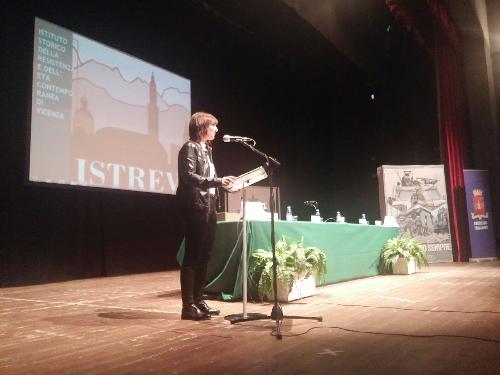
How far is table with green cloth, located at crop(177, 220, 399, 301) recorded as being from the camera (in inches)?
137

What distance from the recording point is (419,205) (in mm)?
7508

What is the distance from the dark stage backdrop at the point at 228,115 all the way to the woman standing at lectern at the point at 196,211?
3411 millimetres

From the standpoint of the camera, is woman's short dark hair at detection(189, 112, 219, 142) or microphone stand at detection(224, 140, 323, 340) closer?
microphone stand at detection(224, 140, 323, 340)

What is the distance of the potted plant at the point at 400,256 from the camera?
18.6 feet

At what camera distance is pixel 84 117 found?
5613 mm

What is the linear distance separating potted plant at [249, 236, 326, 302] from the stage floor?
0.46 feet

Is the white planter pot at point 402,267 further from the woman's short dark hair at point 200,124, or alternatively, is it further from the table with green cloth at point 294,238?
the woman's short dark hair at point 200,124

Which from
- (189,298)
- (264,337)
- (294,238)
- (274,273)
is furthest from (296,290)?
(264,337)

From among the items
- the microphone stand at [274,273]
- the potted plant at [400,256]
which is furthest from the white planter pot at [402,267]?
the microphone stand at [274,273]

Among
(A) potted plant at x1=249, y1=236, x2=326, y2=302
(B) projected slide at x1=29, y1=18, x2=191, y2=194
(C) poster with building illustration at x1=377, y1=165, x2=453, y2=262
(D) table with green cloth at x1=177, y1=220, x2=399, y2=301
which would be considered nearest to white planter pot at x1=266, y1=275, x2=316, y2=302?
(A) potted plant at x1=249, y1=236, x2=326, y2=302

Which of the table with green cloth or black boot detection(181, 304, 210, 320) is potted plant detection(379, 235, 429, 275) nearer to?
the table with green cloth

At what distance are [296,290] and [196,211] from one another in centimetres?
132

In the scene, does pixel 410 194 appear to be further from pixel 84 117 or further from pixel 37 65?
pixel 37 65

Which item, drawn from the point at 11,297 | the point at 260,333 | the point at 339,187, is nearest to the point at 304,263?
the point at 260,333
